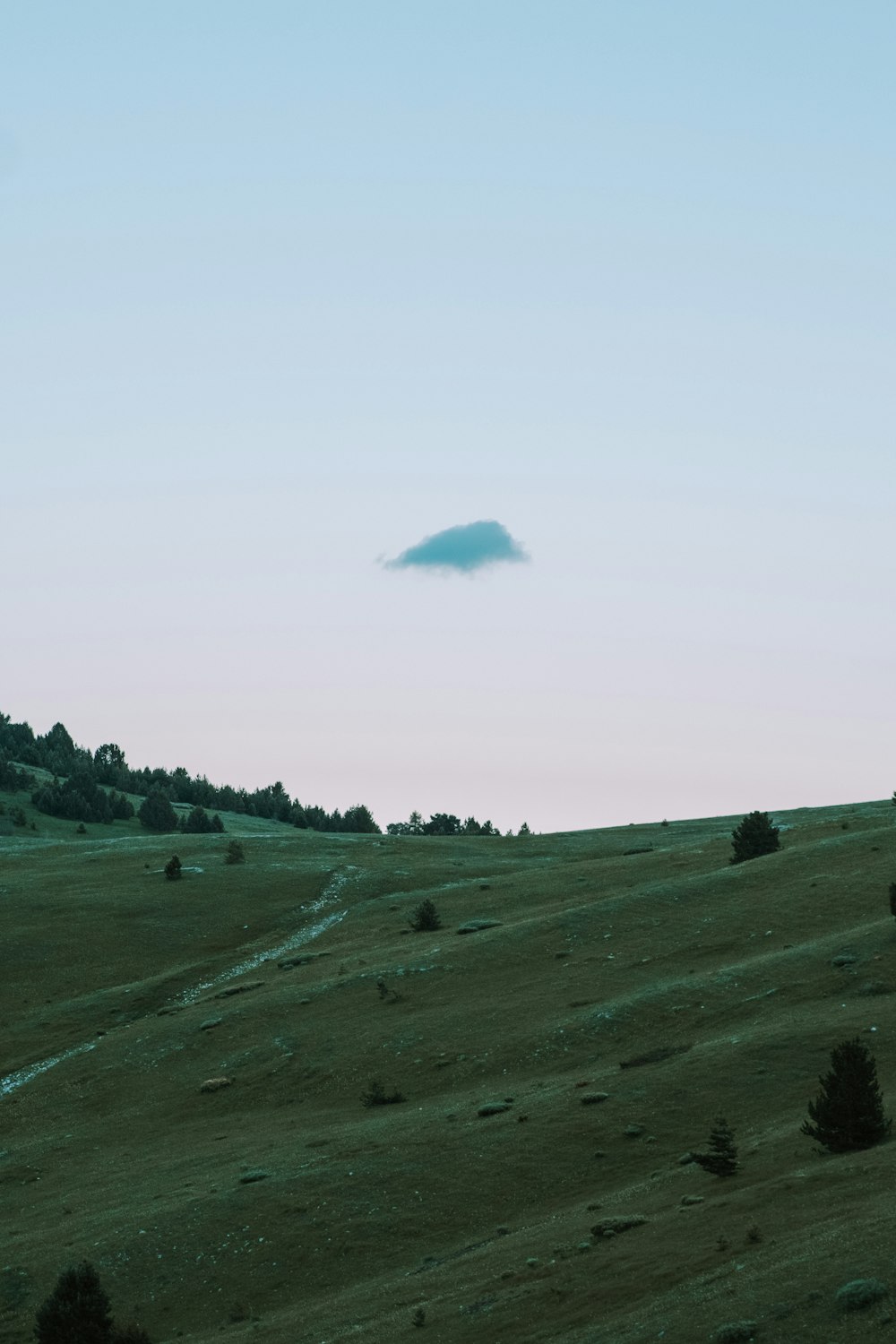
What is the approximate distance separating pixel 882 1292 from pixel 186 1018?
4840 centimetres

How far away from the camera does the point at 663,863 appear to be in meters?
83.7

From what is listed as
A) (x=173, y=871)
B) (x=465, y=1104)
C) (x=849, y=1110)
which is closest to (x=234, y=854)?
(x=173, y=871)

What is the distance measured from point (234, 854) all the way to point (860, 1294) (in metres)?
87.0

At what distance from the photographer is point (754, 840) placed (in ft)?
258

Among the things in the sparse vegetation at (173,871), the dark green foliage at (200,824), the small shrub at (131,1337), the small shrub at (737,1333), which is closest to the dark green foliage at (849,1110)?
the small shrub at (737,1333)

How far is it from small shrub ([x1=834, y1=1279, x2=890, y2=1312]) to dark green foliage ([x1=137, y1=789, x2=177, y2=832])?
15401cm

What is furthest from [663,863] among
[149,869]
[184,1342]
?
[184,1342]

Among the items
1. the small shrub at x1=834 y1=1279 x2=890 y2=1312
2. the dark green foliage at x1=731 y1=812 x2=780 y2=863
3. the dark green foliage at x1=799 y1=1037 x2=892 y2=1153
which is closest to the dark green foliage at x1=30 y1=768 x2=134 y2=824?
the dark green foliage at x1=731 y1=812 x2=780 y2=863

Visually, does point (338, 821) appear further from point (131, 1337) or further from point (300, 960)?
point (131, 1337)

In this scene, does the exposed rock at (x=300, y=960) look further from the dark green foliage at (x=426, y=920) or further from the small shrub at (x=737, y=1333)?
the small shrub at (x=737, y=1333)

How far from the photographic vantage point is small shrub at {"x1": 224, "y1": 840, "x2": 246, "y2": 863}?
105m

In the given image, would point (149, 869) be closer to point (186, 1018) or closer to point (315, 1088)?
point (186, 1018)

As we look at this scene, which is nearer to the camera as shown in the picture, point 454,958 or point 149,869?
point 454,958

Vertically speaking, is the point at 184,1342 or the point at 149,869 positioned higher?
the point at 149,869
